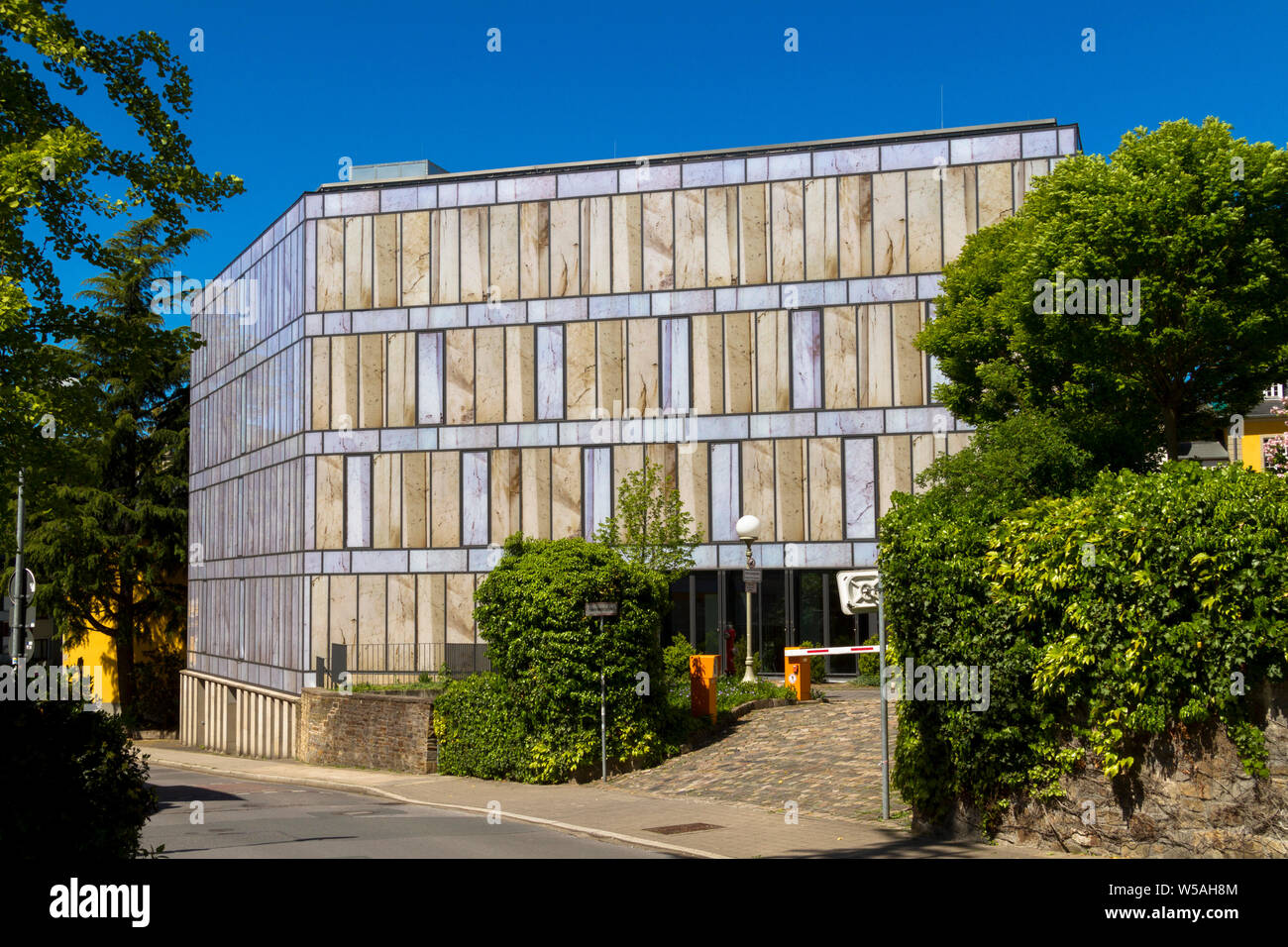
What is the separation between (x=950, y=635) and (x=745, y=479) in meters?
23.2

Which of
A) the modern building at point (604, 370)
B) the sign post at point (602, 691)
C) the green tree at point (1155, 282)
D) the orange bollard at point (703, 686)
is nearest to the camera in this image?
the green tree at point (1155, 282)

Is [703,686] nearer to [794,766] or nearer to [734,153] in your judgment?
[794,766]

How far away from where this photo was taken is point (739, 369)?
38031mm

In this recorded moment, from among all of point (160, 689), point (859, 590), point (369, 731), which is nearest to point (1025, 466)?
point (859, 590)

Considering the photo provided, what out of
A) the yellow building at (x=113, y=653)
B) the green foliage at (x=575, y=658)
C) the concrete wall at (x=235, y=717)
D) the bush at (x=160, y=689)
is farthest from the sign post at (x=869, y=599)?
the yellow building at (x=113, y=653)

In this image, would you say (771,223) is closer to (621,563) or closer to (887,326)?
(887,326)

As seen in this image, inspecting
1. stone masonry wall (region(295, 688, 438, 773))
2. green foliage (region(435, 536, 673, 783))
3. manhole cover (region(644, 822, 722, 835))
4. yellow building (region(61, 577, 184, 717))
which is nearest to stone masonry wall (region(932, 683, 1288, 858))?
manhole cover (region(644, 822, 722, 835))

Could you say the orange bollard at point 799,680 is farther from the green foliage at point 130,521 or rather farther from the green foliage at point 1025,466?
the green foliage at point 130,521

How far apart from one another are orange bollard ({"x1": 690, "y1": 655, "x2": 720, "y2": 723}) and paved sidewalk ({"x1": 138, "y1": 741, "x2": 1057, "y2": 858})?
300 cm

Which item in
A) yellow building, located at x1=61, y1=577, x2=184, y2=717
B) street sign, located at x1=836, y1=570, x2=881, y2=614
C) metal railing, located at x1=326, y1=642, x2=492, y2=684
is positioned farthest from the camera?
yellow building, located at x1=61, y1=577, x2=184, y2=717

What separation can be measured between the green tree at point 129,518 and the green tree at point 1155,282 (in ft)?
118

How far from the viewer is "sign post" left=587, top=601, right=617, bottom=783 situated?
71.6 feet

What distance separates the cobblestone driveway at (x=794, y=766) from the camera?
18062mm

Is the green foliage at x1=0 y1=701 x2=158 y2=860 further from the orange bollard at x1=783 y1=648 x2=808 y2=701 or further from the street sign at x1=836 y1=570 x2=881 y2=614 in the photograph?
the orange bollard at x1=783 y1=648 x2=808 y2=701
